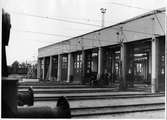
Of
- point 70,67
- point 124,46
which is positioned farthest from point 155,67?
point 70,67

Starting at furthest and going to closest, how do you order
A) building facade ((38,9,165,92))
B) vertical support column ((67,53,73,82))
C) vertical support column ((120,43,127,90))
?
vertical support column ((67,53,73,82)) < vertical support column ((120,43,127,90)) < building facade ((38,9,165,92))

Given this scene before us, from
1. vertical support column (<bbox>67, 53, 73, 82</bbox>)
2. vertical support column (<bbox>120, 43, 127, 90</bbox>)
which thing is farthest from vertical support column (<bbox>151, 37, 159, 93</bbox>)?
vertical support column (<bbox>67, 53, 73, 82</bbox>)

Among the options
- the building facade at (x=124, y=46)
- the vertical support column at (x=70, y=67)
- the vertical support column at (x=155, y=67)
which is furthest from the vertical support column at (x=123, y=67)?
the vertical support column at (x=70, y=67)

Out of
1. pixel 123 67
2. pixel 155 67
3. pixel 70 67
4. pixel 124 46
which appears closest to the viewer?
pixel 155 67

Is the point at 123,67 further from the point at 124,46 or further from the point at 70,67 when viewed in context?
the point at 70,67

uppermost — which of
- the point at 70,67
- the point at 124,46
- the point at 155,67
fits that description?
the point at 124,46

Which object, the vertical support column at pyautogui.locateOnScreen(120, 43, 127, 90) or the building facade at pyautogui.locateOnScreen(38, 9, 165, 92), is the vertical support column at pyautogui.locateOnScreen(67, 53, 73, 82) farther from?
the vertical support column at pyautogui.locateOnScreen(120, 43, 127, 90)

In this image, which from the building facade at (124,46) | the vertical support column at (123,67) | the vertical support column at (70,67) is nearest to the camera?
the building facade at (124,46)

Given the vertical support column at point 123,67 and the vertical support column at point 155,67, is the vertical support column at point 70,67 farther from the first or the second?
the vertical support column at point 155,67

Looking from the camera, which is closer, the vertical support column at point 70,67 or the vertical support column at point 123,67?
the vertical support column at point 123,67

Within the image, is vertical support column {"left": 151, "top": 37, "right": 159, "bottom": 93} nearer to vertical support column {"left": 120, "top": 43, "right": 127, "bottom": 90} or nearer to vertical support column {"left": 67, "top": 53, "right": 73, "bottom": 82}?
vertical support column {"left": 120, "top": 43, "right": 127, "bottom": 90}

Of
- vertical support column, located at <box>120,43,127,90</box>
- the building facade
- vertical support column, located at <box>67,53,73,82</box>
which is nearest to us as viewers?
the building facade

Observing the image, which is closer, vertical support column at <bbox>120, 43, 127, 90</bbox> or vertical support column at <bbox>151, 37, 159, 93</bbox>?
vertical support column at <bbox>151, 37, 159, 93</bbox>

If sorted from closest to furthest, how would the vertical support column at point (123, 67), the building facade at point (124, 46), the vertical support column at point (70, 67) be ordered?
the building facade at point (124, 46)
the vertical support column at point (123, 67)
the vertical support column at point (70, 67)
